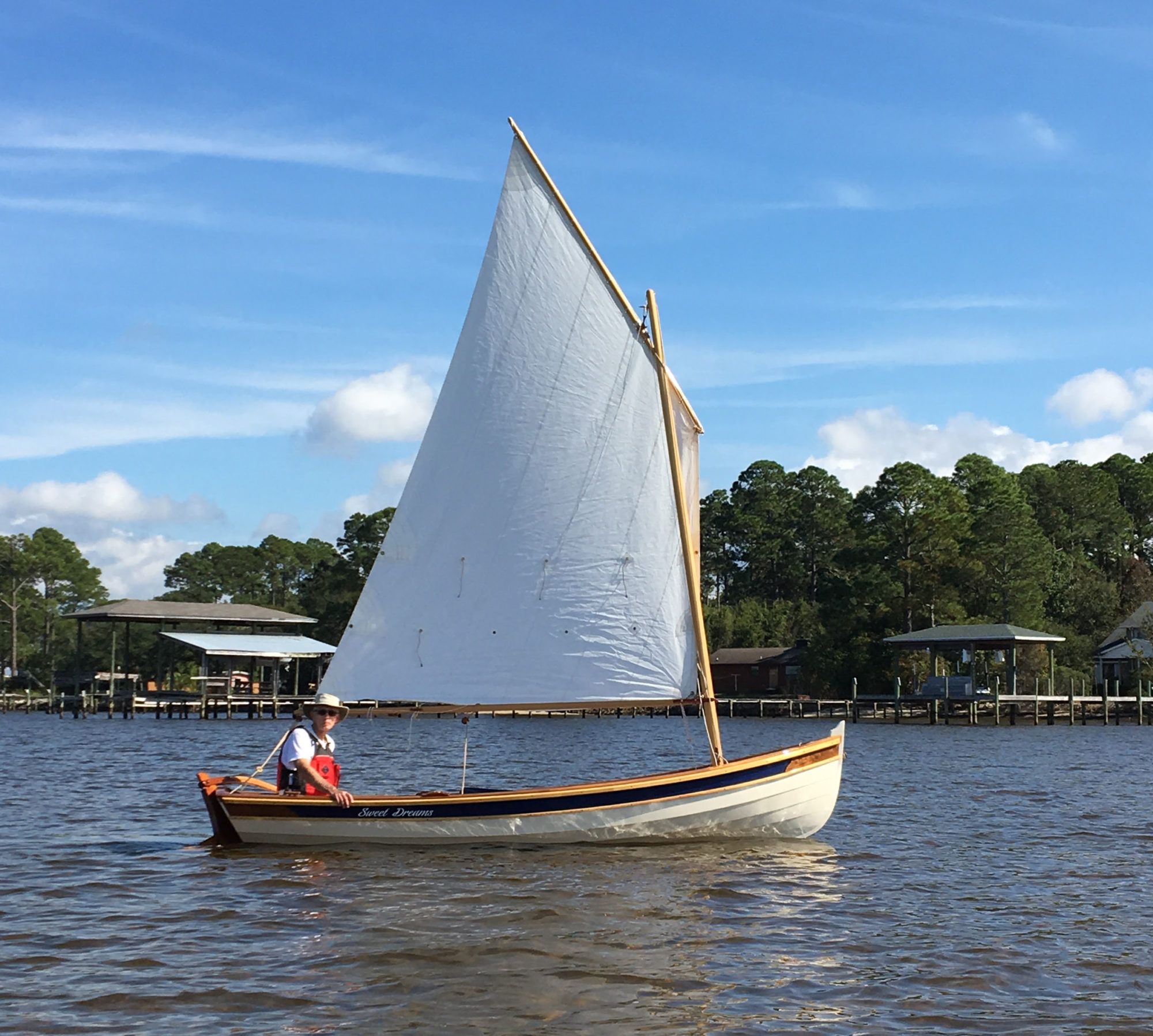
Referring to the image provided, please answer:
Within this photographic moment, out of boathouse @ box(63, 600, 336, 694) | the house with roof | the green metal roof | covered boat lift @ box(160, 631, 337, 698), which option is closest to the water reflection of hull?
A: the green metal roof

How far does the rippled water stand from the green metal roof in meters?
48.7

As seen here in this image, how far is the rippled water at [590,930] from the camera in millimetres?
10875

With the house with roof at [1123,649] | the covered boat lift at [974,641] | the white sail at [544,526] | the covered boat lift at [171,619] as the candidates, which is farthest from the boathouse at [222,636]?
the white sail at [544,526]

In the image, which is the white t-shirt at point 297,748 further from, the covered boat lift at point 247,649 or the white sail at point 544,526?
Answer: the covered boat lift at point 247,649

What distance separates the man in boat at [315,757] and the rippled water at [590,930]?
100cm

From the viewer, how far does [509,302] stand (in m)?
19.2

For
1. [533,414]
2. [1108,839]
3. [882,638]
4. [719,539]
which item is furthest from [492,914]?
[719,539]

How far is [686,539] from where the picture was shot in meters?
19.1

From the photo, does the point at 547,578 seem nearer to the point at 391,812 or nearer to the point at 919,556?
the point at 391,812

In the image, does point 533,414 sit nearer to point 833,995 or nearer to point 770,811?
point 770,811

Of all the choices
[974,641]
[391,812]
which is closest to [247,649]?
[974,641]

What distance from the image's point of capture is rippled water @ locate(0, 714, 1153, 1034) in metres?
10.9

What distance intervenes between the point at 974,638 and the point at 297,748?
61.9m

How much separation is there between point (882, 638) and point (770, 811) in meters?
73.2
